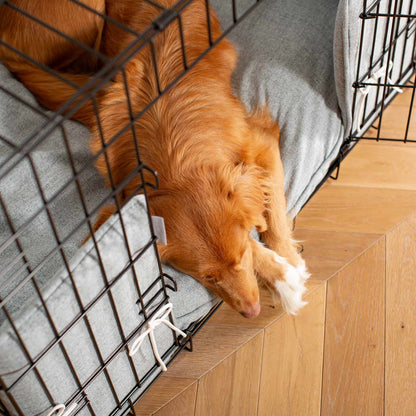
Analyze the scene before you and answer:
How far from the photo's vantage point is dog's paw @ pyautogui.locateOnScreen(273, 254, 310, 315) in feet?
5.47

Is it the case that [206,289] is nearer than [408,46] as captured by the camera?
Yes

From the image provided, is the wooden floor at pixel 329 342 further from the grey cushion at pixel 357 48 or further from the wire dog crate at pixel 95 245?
the grey cushion at pixel 357 48

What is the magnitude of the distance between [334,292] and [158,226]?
30.4 inches

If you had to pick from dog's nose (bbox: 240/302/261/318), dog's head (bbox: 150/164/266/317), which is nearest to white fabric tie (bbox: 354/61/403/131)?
dog's head (bbox: 150/164/266/317)

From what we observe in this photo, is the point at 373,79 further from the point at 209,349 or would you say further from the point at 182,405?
the point at 182,405

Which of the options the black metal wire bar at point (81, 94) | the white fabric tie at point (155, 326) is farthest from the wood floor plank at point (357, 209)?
the black metal wire bar at point (81, 94)

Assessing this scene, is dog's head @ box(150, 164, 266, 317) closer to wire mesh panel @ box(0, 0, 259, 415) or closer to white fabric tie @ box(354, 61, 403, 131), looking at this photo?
wire mesh panel @ box(0, 0, 259, 415)

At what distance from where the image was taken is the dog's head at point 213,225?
4.36ft

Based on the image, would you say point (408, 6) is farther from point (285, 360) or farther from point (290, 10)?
point (285, 360)

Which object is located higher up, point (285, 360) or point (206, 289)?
point (206, 289)

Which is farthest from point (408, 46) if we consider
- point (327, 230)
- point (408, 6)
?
point (327, 230)

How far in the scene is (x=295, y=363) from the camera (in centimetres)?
165

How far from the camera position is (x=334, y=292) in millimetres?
1760

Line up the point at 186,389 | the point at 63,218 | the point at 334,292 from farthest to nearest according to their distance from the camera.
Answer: the point at 334,292 → the point at 186,389 → the point at 63,218
